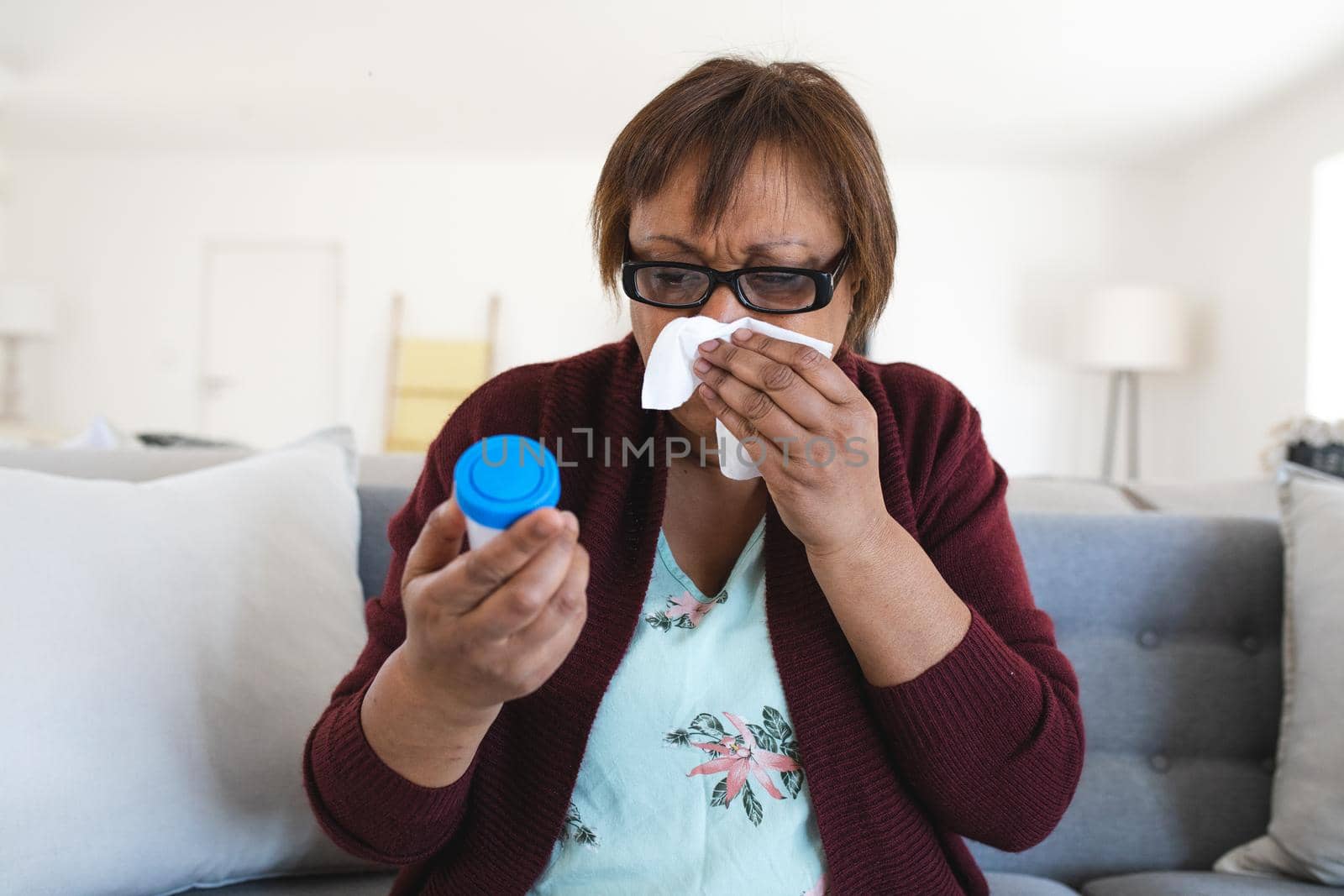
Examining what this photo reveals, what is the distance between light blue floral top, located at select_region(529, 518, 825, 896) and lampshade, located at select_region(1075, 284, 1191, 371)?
528 cm

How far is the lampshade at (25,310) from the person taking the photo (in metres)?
6.44

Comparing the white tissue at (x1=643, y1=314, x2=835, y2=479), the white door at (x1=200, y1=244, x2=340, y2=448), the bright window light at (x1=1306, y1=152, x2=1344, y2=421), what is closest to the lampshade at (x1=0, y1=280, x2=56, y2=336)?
the white door at (x1=200, y1=244, x2=340, y2=448)

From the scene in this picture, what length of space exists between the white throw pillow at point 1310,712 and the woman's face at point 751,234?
808 millimetres

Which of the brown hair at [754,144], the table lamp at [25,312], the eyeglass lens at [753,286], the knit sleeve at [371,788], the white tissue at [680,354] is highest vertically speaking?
the table lamp at [25,312]

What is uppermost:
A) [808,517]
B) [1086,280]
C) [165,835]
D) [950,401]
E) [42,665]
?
[1086,280]

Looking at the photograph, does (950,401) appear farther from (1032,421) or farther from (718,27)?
(1032,421)

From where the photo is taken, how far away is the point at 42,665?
97 cm

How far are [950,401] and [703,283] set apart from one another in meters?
0.36

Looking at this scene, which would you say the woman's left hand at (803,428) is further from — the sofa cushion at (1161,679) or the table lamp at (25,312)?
the table lamp at (25,312)

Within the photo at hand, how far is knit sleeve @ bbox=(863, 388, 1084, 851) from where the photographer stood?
0.88 meters

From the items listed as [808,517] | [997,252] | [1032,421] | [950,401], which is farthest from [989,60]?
[808,517]

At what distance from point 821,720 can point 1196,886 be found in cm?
61

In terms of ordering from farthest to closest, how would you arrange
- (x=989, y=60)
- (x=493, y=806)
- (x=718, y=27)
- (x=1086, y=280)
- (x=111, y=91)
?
(x=1086, y=280), (x=111, y=91), (x=989, y=60), (x=718, y=27), (x=493, y=806)

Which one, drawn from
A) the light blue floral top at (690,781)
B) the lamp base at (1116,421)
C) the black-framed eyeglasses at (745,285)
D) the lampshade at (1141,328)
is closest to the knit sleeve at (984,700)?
the light blue floral top at (690,781)
